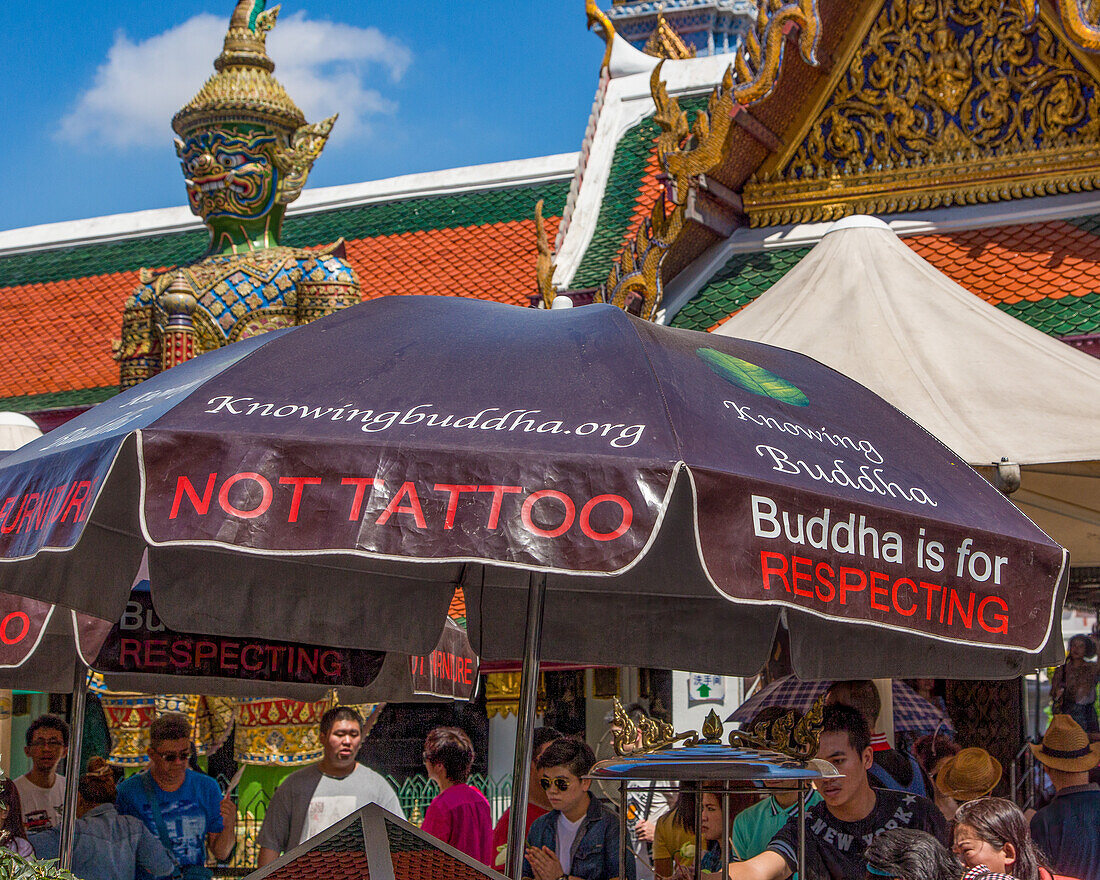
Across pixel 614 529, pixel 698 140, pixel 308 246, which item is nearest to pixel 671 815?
pixel 614 529

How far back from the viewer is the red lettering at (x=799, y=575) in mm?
3262

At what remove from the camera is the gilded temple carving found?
9.15m

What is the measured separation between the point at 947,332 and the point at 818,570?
3499mm

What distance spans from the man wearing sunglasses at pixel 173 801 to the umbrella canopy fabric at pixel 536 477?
8.60 ft

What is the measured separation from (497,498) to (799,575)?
656 millimetres

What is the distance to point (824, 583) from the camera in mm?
3344

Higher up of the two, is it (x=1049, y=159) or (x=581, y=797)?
(x=1049, y=159)

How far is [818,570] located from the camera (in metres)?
3.33

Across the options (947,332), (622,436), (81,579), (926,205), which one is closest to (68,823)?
(81,579)

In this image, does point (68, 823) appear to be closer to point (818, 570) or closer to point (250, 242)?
point (818, 570)

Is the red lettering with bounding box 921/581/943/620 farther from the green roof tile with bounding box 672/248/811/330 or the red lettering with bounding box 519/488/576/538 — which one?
the green roof tile with bounding box 672/248/811/330

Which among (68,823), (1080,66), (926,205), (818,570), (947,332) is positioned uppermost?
(1080,66)

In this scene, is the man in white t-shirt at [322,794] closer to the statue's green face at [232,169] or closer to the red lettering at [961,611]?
the red lettering at [961,611]

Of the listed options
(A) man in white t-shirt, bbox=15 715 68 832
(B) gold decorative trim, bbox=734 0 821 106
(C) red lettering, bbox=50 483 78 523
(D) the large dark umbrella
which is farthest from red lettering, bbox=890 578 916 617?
(B) gold decorative trim, bbox=734 0 821 106
